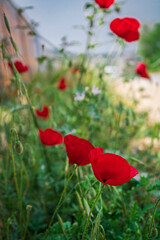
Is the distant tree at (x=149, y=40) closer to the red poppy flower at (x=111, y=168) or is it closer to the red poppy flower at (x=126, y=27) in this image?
the red poppy flower at (x=126, y=27)

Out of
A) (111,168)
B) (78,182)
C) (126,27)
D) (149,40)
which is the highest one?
(126,27)

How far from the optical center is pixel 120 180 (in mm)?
343

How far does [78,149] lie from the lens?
0.39 meters

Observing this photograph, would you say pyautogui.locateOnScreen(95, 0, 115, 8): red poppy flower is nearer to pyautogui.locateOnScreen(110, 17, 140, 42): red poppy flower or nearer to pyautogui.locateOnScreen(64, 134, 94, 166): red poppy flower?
pyautogui.locateOnScreen(110, 17, 140, 42): red poppy flower

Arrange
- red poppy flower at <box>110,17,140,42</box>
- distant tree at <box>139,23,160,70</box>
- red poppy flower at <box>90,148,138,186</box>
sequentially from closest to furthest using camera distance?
red poppy flower at <box>90,148,138,186</box>, red poppy flower at <box>110,17,140,42</box>, distant tree at <box>139,23,160,70</box>

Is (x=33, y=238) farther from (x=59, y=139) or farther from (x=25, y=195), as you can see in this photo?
(x=59, y=139)

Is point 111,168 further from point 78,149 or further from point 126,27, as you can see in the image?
point 126,27

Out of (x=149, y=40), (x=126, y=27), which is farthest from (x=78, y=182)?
(x=149, y=40)

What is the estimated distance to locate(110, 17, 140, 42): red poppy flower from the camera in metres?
0.68

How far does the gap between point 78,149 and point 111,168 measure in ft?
0.25

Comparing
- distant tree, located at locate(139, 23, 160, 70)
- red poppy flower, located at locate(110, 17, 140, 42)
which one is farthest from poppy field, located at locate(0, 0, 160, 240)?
distant tree, located at locate(139, 23, 160, 70)

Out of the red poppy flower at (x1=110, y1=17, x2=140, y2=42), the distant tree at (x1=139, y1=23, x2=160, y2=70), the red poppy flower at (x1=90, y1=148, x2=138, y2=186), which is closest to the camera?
the red poppy flower at (x1=90, y1=148, x2=138, y2=186)

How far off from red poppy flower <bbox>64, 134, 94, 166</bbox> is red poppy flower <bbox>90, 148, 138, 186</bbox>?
29 mm

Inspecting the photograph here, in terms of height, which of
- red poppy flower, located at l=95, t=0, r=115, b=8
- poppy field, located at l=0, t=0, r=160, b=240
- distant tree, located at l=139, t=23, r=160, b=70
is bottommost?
distant tree, located at l=139, t=23, r=160, b=70
